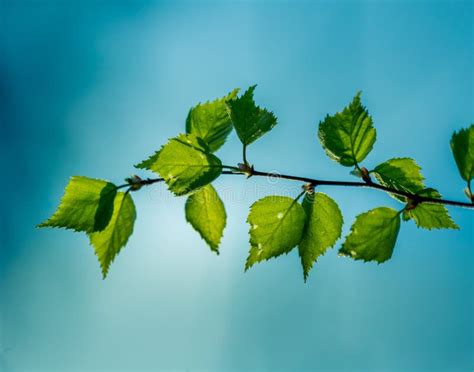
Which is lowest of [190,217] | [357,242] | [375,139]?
[357,242]

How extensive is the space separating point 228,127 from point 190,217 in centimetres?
25

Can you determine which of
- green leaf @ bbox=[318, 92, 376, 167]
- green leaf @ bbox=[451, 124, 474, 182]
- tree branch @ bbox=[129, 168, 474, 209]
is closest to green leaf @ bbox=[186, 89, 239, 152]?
tree branch @ bbox=[129, 168, 474, 209]

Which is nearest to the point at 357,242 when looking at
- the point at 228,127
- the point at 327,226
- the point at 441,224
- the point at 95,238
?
the point at 327,226

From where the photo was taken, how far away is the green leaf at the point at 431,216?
93 cm

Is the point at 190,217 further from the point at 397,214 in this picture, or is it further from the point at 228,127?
the point at 397,214

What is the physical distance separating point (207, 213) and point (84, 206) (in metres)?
0.31

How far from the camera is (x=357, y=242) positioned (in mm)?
882

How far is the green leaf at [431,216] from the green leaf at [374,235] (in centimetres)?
4

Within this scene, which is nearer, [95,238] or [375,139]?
[375,139]

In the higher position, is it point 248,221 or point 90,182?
point 90,182

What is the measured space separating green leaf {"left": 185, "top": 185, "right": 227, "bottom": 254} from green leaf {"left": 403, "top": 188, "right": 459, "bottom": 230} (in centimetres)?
45

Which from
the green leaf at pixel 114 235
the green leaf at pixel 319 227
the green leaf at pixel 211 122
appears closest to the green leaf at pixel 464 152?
the green leaf at pixel 319 227

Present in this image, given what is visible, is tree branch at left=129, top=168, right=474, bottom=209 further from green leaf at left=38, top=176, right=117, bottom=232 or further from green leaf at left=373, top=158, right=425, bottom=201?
green leaf at left=38, top=176, right=117, bottom=232

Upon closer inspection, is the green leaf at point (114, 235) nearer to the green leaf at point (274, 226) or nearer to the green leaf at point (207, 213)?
the green leaf at point (207, 213)
